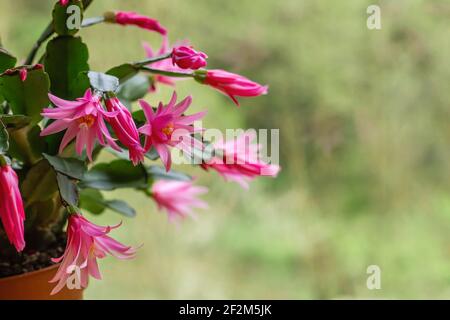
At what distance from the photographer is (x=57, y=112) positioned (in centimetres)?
56

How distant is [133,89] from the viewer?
78cm

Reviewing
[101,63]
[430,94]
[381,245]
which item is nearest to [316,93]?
[430,94]

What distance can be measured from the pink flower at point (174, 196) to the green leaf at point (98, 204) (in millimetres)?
52

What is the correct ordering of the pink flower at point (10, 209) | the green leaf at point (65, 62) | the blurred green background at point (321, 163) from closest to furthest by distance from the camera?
the pink flower at point (10, 209) < the green leaf at point (65, 62) < the blurred green background at point (321, 163)

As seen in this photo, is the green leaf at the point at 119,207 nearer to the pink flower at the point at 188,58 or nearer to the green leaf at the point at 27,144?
the green leaf at the point at 27,144

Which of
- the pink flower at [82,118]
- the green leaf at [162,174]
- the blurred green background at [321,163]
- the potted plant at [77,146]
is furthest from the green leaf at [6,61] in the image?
the blurred green background at [321,163]

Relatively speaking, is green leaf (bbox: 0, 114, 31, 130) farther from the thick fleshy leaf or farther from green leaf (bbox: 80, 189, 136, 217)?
green leaf (bbox: 80, 189, 136, 217)

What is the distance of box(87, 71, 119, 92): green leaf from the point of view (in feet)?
1.89

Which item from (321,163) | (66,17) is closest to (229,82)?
(66,17)

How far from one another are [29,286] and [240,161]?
0.27m

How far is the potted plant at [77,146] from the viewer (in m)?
0.57

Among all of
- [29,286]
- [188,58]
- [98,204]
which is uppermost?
[188,58]

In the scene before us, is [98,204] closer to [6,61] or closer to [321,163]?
[6,61]
